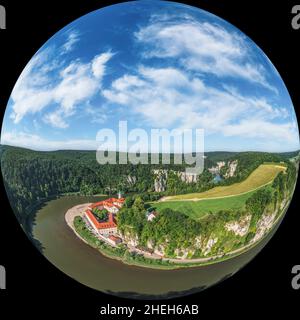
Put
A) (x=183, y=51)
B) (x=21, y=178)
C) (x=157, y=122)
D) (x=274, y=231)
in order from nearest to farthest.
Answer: (x=157, y=122), (x=183, y=51), (x=21, y=178), (x=274, y=231)

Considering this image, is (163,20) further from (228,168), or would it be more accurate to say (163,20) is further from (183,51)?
(228,168)

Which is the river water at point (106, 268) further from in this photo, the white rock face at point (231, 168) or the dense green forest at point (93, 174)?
the white rock face at point (231, 168)

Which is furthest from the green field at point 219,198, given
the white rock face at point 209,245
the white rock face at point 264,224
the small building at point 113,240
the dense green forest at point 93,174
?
the small building at point 113,240

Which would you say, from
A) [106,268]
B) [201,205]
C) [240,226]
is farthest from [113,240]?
[240,226]

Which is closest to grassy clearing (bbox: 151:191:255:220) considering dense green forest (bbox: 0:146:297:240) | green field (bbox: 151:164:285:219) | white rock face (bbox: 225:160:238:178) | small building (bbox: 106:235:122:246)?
green field (bbox: 151:164:285:219)

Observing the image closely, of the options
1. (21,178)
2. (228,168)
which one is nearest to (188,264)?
(228,168)

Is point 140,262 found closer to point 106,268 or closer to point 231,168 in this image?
point 106,268
